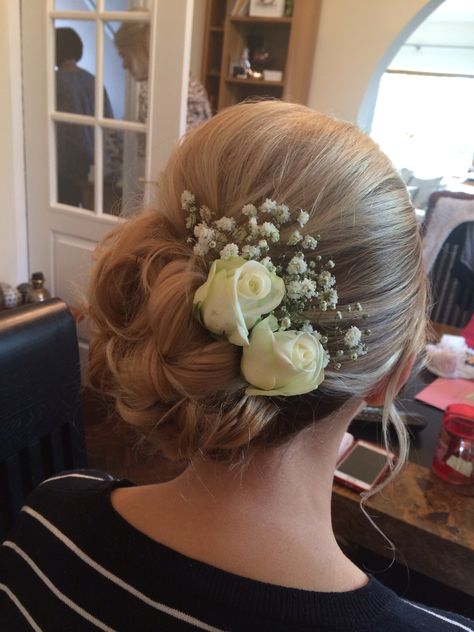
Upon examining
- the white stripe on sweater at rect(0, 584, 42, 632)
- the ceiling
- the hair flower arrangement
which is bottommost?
the white stripe on sweater at rect(0, 584, 42, 632)

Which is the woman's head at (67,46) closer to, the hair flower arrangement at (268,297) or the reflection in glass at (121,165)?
the reflection in glass at (121,165)

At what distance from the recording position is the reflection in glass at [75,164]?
7.30 feet

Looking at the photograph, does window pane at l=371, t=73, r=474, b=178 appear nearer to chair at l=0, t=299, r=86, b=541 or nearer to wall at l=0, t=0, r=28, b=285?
wall at l=0, t=0, r=28, b=285

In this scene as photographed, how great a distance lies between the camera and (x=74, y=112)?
7.21 ft

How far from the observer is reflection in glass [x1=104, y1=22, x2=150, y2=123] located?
2004mm

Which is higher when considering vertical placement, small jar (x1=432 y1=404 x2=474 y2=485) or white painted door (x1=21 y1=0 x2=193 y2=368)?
white painted door (x1=21 y1=0 x2=193 y2=368)

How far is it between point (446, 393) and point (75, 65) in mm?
1895

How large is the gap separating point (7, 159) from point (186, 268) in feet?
6.90

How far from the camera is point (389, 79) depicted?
22.5 ft

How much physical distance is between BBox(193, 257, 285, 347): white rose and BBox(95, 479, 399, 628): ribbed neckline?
223 millimetres

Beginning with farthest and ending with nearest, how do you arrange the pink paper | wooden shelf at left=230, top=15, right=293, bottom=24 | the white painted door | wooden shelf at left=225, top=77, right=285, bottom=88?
wooden shelf at left=225, top=77, right=285, bottom=88, wooden shelf at left=230, top=15, right=293, bottom=24, the white painted door, the pink paper

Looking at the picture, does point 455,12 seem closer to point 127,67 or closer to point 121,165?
point 127,67

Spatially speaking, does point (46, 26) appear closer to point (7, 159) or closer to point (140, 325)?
point (7, 159)

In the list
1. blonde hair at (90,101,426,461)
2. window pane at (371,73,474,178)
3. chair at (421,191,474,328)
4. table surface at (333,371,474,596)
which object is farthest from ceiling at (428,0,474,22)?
blonde hair at (90,101,426,461)
